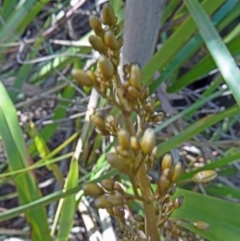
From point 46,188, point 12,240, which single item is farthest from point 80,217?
point 12,240

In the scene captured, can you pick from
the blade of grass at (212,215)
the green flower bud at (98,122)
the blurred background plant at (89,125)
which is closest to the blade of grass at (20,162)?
the blurred background plant at (89,125)

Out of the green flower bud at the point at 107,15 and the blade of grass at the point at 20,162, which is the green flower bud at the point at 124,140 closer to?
the green flower bud at the point at 107,15

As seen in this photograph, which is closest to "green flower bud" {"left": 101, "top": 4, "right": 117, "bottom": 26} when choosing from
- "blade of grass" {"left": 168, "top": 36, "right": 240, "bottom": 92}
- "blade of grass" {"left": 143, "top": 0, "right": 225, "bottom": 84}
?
"blade of grass" {"left": 143, "top": 0, "right": 225, "bottom": 84}

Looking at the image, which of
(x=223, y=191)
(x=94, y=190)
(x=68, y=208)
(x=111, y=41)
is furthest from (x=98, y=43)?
(x=223, y=191)

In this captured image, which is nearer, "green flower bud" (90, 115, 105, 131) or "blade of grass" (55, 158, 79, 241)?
"green flower bud" (90, 115, 105, 131)

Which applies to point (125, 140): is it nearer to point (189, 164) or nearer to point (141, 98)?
point (141, 98)

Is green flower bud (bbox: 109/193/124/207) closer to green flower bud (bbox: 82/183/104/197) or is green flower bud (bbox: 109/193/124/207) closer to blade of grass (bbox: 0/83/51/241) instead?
green flower bud (bbox: 82/183/104/197)
